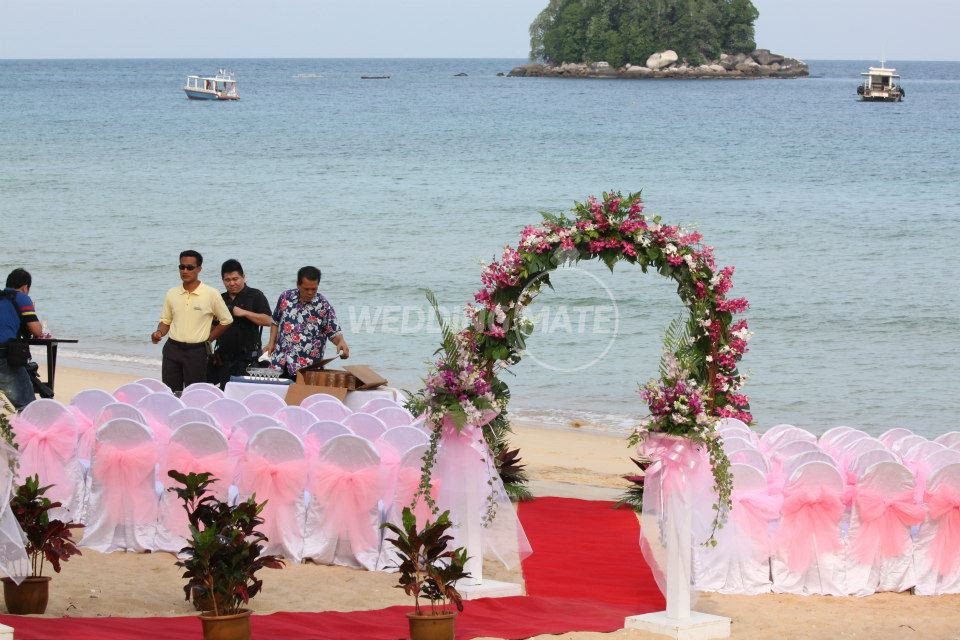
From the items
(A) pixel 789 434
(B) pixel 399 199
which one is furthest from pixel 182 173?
(A) pixel 789 434

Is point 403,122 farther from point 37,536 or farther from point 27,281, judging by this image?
point 37,536

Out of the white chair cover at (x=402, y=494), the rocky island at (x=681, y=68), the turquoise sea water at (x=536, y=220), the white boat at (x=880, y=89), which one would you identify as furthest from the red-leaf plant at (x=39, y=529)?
the rocky island at (x=681, y=68)

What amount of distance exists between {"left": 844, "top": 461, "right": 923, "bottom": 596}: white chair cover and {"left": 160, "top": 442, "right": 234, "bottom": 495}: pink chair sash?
3886 millimetres

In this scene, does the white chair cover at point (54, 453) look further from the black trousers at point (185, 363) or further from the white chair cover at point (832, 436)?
the white chair cover at point (832, 436)

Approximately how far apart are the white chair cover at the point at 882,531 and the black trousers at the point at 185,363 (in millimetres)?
5796

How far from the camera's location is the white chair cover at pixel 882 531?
347 inches

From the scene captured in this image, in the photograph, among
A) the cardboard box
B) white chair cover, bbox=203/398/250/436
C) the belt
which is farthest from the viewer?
the belt

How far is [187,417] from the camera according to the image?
945 centimetres

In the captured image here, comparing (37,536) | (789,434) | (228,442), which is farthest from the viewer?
(789,434)

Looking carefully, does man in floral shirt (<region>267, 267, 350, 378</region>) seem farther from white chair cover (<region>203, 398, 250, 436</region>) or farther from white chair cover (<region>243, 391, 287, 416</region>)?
white chair cover (<region>203, 398, 250, 436</region>)

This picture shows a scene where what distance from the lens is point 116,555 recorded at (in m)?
9.40

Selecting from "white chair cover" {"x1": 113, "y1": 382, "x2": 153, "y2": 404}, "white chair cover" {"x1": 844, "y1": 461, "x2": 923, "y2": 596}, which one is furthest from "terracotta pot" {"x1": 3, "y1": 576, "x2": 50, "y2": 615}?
"white chair cover" {"x1": 844, "y1": 461, "x2": 923, "y2": 596}

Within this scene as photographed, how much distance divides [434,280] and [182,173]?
92.1 feet

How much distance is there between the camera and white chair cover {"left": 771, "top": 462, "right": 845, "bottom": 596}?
878cm
